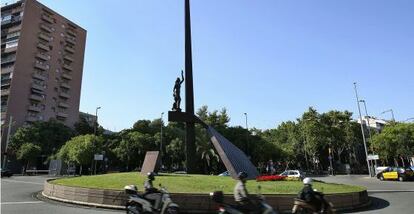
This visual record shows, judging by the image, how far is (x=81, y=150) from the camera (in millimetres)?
51750

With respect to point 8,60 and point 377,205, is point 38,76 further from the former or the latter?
point 377,205

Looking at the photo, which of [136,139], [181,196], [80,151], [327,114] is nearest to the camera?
[181,196]

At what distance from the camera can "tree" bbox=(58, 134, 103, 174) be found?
5166 cm

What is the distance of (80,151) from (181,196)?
41.5 metres

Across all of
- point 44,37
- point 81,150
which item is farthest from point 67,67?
point 81,150

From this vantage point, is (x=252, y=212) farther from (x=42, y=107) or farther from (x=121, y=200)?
(x=42, y=107)

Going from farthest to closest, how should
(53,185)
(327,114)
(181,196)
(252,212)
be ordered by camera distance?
(327,114) → (53,185) → (181,196) → (252,212)

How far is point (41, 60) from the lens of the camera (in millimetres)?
74750

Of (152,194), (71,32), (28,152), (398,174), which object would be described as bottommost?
(152,194)

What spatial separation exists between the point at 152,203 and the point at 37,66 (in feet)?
233

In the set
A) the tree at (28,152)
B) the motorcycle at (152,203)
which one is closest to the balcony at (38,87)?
the tree at (28,152)

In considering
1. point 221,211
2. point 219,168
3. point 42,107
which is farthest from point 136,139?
point 221,211

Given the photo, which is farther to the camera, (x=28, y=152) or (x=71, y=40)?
(x=71, y=40)

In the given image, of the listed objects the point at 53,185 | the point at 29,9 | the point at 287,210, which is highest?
the point at 29,9
